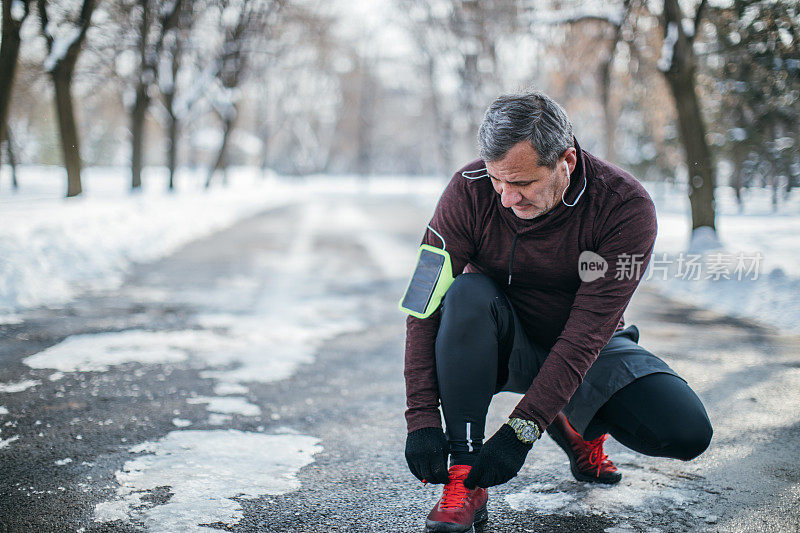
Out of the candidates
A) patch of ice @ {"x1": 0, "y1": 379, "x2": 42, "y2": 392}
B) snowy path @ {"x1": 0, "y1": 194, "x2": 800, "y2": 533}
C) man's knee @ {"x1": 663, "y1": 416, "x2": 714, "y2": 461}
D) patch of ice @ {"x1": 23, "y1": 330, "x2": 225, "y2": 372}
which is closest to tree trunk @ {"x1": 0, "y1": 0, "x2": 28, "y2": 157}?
snowy path @ {"x1": 0, "y1": 194, "x2": 800, "y2": 533}

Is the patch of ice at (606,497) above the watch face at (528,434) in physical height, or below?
below

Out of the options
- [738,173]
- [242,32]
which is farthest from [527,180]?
[242,32]

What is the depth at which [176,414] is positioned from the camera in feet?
11.4

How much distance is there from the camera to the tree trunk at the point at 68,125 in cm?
1415

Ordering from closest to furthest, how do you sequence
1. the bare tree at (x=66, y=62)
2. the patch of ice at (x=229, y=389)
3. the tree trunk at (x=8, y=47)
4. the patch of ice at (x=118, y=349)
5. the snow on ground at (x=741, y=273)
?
the patch of ice at (x=229, y=389), the patch of ice at (x=118, y=349), the snow on ground at (x=741, y=273), the tree trunk at (x=8, y=47), the bare tree at (x=66, y=62)

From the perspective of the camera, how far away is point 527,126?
6.93 feet

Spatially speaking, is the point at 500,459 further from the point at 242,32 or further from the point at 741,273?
the point at 242,32

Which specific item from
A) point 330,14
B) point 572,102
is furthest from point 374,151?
point 572,102

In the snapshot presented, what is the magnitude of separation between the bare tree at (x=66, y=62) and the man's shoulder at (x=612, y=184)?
12597 mm

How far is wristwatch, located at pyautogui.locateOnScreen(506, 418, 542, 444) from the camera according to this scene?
2125mm

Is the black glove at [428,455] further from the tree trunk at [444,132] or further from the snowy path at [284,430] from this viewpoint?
the tree trunk at [444,132]

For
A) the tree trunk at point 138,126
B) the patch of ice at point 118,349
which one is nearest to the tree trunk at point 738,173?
the patch of ice at point 118,349

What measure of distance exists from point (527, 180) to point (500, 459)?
0.84 meters

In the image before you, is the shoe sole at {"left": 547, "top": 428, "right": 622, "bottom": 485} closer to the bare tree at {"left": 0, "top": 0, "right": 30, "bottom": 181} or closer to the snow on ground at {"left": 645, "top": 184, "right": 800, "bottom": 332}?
the snow on ground at {"left": 645, "top": 184, "right": 800, "bottom": 332}
